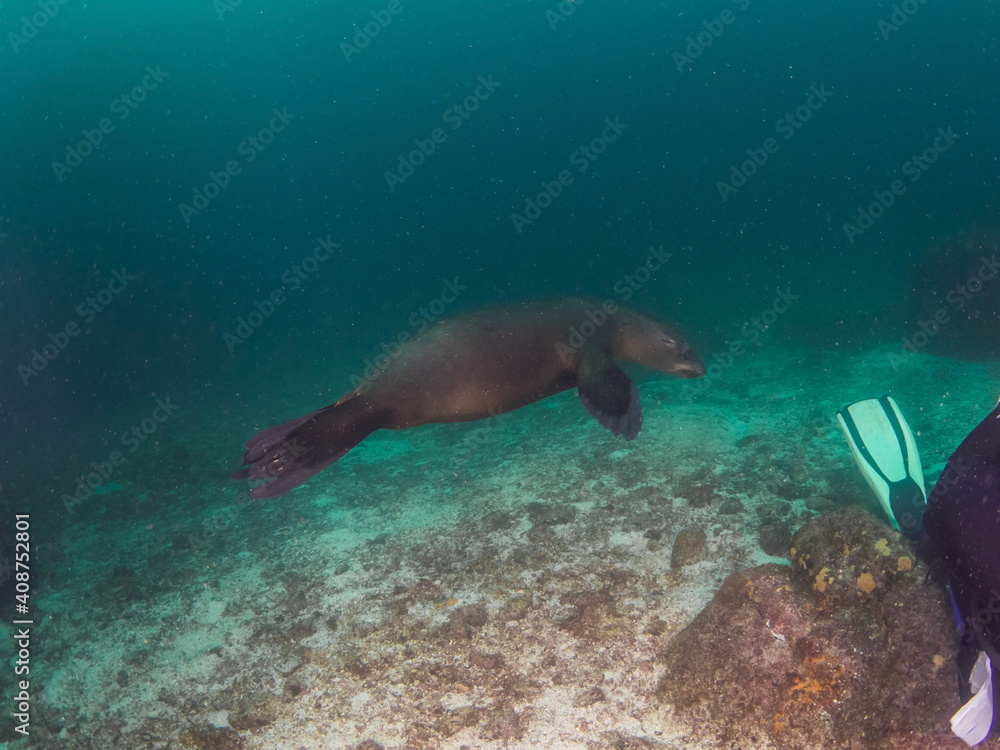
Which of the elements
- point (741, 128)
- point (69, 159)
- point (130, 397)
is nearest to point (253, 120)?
point (69, 159)

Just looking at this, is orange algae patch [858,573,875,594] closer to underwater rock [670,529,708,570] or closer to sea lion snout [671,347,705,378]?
underwater rock [670,529,708,570]

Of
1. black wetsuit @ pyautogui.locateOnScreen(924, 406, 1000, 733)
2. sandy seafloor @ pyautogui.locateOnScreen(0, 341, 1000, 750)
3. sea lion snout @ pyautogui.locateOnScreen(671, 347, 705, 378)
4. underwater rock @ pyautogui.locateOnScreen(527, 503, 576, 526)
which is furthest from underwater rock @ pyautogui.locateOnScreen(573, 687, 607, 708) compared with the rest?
sea lion snout @ pyautogui.locateOnScreen(671, 347, 705, 378)

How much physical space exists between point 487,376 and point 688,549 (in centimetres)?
206

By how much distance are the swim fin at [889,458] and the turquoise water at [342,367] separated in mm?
892

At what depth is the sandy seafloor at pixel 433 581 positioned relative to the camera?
10.3 feet

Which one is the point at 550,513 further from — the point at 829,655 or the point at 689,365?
the point at 829,655

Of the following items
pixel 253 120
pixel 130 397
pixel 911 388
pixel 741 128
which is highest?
pixel 253 120

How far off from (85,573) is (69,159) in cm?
5079

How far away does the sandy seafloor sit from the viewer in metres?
3.13

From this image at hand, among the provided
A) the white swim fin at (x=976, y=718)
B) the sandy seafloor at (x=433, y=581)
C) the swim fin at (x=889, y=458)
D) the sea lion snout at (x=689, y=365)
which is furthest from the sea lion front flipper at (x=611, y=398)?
the white swim fin at (x=976, y=718)

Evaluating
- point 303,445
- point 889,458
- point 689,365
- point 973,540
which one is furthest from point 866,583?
point 303,445

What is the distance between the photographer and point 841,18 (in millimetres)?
47719

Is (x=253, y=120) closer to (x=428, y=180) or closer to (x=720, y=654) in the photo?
(x=428, y=180)

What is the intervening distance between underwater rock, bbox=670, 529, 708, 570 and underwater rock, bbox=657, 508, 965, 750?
36.6 inches
